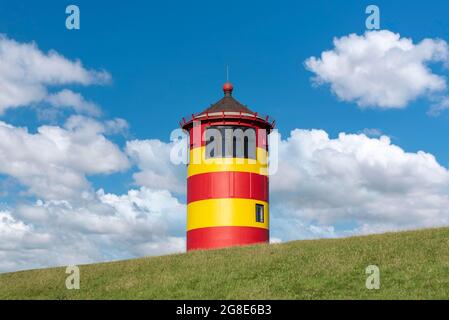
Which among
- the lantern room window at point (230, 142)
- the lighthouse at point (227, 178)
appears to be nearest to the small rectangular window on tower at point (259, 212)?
the lighthouse at point (227, 178)

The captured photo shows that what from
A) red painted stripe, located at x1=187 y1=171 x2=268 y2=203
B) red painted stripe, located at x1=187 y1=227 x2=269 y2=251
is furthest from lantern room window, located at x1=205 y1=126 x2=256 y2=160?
red painted stripe, located at x1=187 y1=227 x2=269 y2=251

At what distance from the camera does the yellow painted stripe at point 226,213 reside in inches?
1401

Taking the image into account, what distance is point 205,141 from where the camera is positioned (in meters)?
37.2

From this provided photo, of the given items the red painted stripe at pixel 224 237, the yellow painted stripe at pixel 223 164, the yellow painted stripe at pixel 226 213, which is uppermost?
the yellow painted stripe at pixel 223 164

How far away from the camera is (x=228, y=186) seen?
1416 inches

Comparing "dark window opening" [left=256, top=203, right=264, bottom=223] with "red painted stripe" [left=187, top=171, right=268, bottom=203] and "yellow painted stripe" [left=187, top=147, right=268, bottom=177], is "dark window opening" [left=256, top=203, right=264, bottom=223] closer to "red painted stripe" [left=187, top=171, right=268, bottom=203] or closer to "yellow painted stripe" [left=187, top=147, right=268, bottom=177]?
"red painted stripe" [left=187, top=171, right=268, bottom=203]

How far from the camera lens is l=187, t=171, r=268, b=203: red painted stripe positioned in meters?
36.0

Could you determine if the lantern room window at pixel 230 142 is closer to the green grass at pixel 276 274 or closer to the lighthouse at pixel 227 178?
the lighthouse at pixel 227 178

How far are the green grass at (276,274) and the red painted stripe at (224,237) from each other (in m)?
3.75

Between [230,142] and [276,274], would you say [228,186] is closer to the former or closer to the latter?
[230,142]
